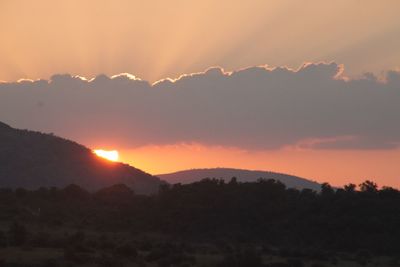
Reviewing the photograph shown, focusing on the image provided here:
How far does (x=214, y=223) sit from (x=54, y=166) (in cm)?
6930

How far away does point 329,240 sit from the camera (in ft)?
197

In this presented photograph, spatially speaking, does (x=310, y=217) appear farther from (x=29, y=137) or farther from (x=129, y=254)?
(x=29, y=137)

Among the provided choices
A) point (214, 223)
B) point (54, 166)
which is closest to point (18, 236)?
point (214, 223)

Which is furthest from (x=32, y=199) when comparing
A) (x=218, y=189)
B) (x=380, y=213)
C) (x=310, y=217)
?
(x=380, y=213)

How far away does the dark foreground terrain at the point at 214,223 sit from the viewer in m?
43.5

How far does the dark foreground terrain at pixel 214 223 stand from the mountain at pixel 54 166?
40.5 m

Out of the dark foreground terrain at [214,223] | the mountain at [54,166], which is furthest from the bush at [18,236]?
the mountain at [54,166]

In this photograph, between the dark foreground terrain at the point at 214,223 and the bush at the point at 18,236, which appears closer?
the bush at the point at 18,236

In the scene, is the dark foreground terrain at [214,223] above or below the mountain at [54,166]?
below

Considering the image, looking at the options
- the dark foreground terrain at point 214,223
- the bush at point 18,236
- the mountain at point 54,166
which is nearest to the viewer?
the bush at point 18,236

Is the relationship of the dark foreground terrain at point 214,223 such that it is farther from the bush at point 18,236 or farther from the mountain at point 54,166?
the mountain at point 54,166

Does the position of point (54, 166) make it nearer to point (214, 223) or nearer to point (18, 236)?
point (214, 223)

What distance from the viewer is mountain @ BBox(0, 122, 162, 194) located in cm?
12368

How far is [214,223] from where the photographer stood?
68125mm
